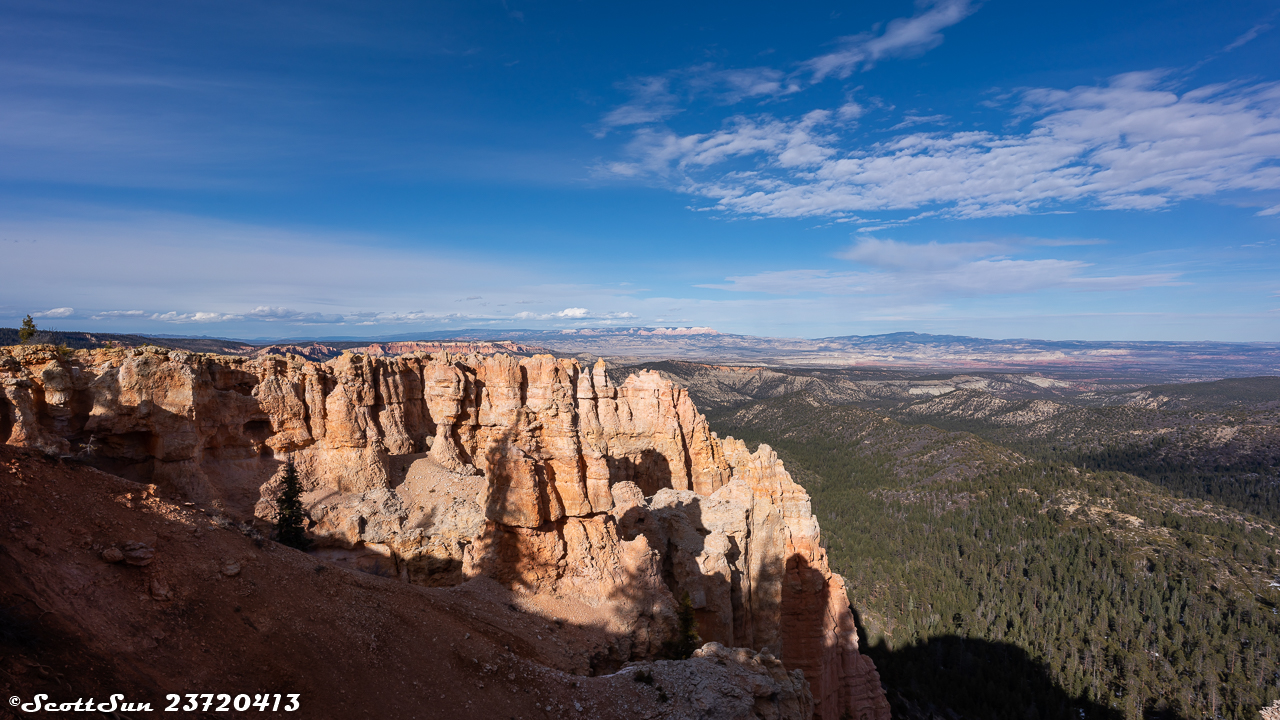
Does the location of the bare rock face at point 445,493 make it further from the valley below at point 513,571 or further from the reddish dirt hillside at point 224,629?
the reddish dirt hillside at point 224,629

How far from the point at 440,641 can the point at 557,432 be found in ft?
72.7

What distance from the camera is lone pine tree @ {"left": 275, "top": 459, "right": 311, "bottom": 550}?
2183 cm

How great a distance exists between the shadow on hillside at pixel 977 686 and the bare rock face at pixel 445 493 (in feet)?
81.1

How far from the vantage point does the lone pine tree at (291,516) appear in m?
21.8

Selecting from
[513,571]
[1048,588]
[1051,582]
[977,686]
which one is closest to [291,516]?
[513,571]

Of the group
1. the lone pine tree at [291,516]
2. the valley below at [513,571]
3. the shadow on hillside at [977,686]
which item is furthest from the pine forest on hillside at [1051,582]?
the lone pine tree at [291,516]

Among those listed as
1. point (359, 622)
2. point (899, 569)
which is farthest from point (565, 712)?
point (899, 569)

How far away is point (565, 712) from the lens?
12.3 meters

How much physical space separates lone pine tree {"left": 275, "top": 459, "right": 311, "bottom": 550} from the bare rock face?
35.1 inches

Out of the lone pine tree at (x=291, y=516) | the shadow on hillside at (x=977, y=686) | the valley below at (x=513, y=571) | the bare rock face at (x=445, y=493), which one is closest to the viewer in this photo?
the valley below at (x=513, y=571)

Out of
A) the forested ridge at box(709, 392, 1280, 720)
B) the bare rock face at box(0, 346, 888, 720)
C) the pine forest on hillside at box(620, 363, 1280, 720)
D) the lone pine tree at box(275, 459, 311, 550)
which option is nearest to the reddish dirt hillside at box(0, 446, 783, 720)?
the bare rock face at box(0, 346, 888, 720)

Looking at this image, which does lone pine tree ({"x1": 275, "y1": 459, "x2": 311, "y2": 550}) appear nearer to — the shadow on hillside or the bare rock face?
the bare rock face

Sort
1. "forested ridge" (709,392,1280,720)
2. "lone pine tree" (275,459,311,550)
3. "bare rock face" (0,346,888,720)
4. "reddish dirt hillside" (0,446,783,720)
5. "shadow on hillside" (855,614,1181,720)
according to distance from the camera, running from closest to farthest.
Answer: "reddish dirt hillside" (0,446,783,720) → "bare rock face" (0,346,888,720) → "lone pine tree" (275,459,311,550) → "shadow on hillside" (855,614,1181,720) → "forested ridge" (709,392,1280,720)

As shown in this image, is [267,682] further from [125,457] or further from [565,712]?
[125,457]
